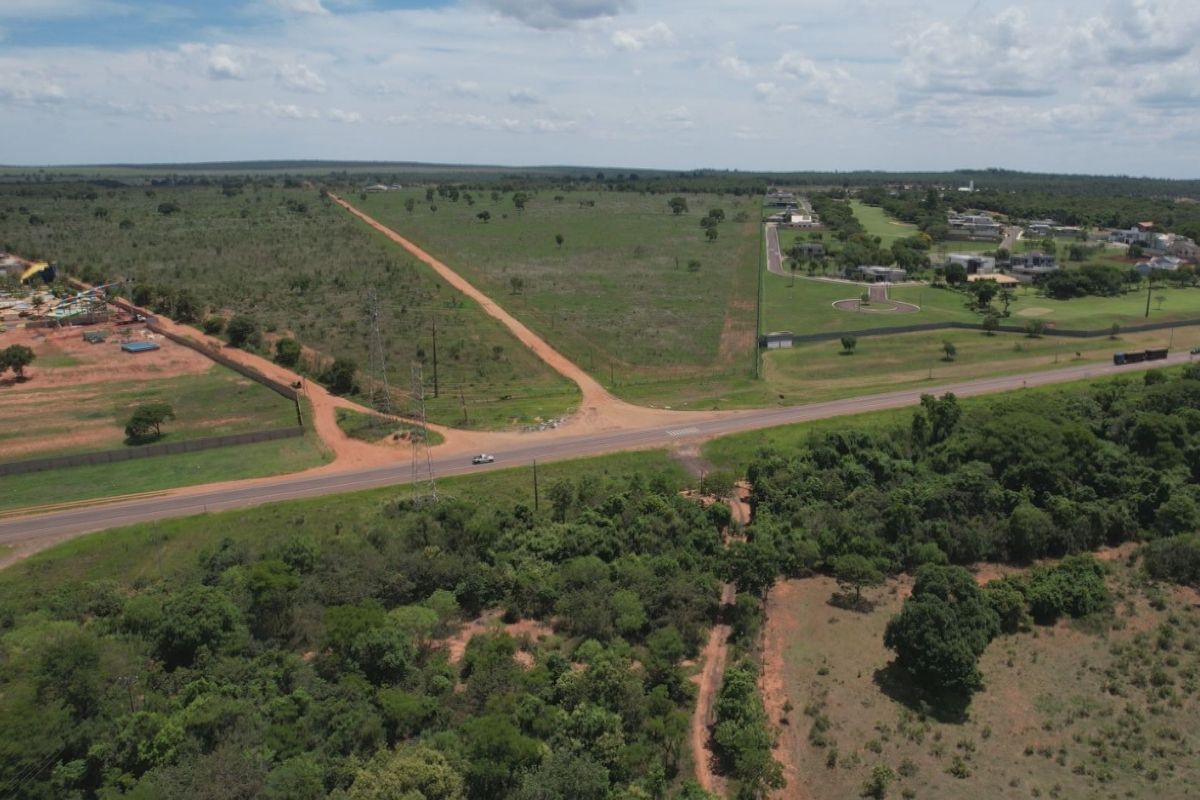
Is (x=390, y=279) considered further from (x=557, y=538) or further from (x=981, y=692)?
(x=981, y=692)

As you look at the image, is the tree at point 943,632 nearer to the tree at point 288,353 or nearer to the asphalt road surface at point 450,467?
the asphalt road surface at point 450,467

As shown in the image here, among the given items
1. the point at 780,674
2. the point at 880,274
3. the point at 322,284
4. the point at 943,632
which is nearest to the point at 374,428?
the point at 780,674

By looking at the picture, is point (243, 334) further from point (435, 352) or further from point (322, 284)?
point (322, 284)

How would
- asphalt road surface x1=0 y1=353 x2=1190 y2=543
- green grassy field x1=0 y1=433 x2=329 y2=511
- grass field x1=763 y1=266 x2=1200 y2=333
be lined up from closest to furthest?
1. asphalt road surface x1=0 y1=353 x2=1190 y2=543
2. green grassy field x1=0 y1=433 x2=329 y2=511
3. grass field x1=763 y1=266 x2=1200 y2=333

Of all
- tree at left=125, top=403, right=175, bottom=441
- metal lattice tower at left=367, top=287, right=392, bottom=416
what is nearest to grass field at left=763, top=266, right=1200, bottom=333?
metal lattice tower at left=367, top=287, right=392, bottom=416

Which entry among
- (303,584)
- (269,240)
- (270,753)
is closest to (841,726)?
(270,753)

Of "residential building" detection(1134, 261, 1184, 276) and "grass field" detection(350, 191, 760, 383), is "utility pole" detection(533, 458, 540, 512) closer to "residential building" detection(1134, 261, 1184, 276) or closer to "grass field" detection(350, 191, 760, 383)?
"grass field" detection(350, 191, 760, 383)
